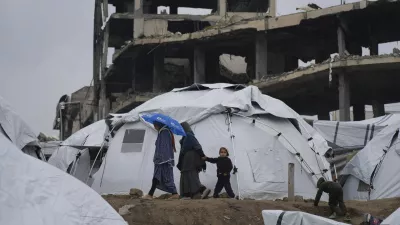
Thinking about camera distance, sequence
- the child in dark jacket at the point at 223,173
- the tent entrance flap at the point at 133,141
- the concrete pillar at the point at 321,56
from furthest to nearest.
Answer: the concrete pillar at the point at 321,56
the tent entrance flap at the point at 133,141
the child in dark jacket at the point at 223,173

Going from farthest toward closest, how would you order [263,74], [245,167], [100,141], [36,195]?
[263,74] < [100,141] < [245,167] < [36,195]

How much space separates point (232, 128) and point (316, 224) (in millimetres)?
7758

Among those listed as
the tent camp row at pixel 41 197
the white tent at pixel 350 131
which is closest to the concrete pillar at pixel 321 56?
the white tent at pixel 350 131

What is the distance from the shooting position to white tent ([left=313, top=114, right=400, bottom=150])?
22.7 metres

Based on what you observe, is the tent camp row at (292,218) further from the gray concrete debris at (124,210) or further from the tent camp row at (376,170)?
the tent camp row at (376,170)

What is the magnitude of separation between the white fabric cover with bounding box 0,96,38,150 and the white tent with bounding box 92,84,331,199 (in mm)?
2581

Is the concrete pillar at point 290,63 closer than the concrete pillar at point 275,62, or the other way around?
the concrete pillar at point 275,62

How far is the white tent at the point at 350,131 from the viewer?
22672 millimetres

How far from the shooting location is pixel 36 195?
572 centimetres

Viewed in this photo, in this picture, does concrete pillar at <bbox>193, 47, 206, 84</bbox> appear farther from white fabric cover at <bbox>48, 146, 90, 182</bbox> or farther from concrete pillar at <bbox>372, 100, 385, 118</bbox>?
white fabric cover at <bbox>48, 146, 90, 182</bbox>

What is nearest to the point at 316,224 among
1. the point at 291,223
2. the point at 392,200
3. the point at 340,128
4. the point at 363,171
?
the point at 291,223

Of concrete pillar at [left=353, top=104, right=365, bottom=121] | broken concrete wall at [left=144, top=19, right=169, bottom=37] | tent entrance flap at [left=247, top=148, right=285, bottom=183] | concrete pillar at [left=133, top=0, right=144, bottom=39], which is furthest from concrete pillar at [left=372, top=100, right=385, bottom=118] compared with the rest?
tent entrance flap at [left=247, top=148, right=285, bottom=183]

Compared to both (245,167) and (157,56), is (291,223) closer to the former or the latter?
(245,167)

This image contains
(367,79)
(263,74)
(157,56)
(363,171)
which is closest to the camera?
(363,171)
